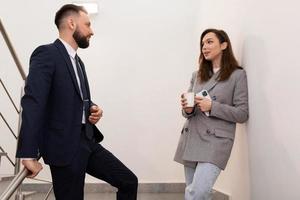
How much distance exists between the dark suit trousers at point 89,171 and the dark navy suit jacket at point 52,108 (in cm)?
6

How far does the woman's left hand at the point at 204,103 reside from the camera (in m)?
1.79

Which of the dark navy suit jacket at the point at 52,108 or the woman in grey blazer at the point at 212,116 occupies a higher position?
the dark navy suit jacket at the point at 52,108

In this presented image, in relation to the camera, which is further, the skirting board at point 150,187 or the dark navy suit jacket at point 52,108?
the skirting board at point 150,187

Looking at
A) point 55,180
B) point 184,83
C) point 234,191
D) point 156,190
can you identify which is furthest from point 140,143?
point 55,180

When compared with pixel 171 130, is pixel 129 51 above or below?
above

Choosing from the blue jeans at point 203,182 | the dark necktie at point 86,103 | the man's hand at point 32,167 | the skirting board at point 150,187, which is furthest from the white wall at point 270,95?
the skirting board at point 150,187

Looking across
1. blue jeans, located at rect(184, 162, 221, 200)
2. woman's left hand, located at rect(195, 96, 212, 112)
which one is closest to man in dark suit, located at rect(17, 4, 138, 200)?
blue jeans, located at rect(184, 162, 221, 200)

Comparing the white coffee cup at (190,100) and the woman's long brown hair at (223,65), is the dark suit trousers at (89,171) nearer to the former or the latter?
the white coffee cup at (190,100)

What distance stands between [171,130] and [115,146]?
1.97 ft

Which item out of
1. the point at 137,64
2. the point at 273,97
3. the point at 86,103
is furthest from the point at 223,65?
the point at 137,64

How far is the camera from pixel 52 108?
165 centimetres

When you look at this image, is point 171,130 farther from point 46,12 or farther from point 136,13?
point 46,12

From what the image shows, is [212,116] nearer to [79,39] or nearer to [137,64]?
[79,39]

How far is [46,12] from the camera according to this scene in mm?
3430
